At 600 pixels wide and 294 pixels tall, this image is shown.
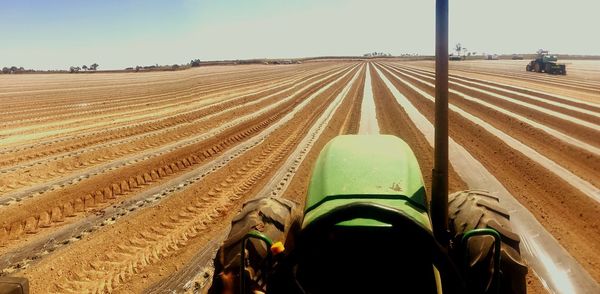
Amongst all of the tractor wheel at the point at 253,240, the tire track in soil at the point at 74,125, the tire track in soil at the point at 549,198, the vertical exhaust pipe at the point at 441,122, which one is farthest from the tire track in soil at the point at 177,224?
the tire track in soil at the point at 74,125

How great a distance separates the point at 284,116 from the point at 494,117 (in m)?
7.41

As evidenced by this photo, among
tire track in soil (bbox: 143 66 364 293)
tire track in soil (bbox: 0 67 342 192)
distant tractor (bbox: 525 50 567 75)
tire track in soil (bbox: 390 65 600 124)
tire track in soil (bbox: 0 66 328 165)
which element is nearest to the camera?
tire track in soil (bbox: 143 66 364 293)

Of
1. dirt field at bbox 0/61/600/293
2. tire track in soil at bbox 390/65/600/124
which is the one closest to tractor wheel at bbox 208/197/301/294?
dirt field at bbox 0/61/600/293

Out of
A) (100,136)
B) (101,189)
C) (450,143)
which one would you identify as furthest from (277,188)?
(100,136)

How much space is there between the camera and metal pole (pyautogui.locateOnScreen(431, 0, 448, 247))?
7.82ft

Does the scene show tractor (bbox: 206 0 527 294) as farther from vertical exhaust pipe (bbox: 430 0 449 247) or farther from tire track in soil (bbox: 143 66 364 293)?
tire track in soil (bbox: 143 66 364 293)

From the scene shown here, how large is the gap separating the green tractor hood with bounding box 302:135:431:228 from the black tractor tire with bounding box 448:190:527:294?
1.64ft

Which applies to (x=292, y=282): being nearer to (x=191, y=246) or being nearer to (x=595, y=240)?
(x=191, y=246)

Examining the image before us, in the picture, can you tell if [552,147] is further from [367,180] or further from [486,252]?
[367,180]

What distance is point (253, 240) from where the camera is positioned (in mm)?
3098

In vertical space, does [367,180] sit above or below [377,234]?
above

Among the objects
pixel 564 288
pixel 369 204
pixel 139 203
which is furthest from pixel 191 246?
pixel 564 288

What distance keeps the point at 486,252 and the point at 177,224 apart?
4435 mm

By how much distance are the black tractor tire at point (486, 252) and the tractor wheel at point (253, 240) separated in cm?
135
